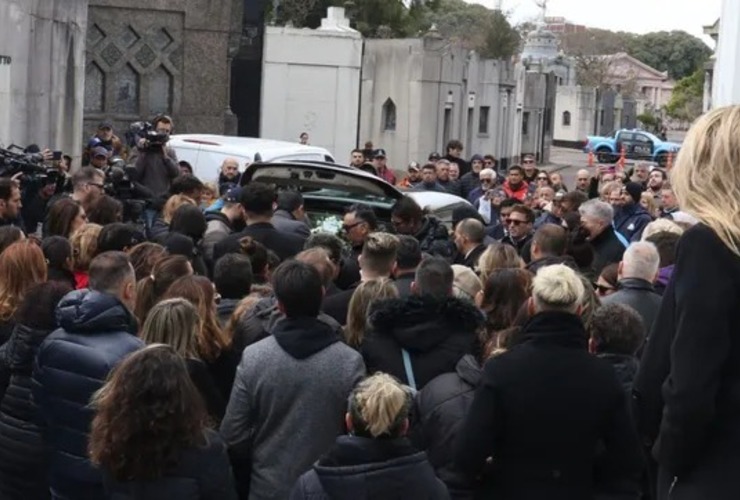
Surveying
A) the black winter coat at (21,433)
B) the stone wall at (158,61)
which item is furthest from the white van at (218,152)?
the black winter coat at (21,433)

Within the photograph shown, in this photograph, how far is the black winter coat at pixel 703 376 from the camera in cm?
337

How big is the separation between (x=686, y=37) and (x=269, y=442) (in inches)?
6630

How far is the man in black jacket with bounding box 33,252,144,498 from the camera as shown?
222 inches

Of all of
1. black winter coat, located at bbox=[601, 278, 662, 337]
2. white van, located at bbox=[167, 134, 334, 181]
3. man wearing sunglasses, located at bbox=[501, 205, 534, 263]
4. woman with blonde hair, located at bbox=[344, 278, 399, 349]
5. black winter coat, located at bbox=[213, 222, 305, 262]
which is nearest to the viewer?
woman with blonde hair, located at bbox=[344, 278, 399, 349]

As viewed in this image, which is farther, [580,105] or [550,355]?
[580,105]

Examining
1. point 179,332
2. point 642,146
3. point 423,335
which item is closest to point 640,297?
point 423,335

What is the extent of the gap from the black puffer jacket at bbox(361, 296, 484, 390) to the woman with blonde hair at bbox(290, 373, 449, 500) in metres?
1.26

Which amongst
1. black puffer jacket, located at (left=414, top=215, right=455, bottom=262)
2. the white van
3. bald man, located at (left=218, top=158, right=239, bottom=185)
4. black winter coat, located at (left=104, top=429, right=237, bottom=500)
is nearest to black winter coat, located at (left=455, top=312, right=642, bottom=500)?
black winter coat, located at (left=104, top=429, right=237, bottom=500)

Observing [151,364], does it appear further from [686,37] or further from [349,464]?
[686,37]

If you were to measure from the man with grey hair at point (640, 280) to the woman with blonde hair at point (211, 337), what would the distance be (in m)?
2.19

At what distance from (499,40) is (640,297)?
5498cm

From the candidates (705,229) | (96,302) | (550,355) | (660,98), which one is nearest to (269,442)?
(96,302)

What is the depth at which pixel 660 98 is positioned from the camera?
15362 cm

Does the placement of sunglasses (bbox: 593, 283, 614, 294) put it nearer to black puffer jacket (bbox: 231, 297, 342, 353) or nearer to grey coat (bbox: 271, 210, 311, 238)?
black puffer jacket (bbox: 231, 297, 342, 353)
